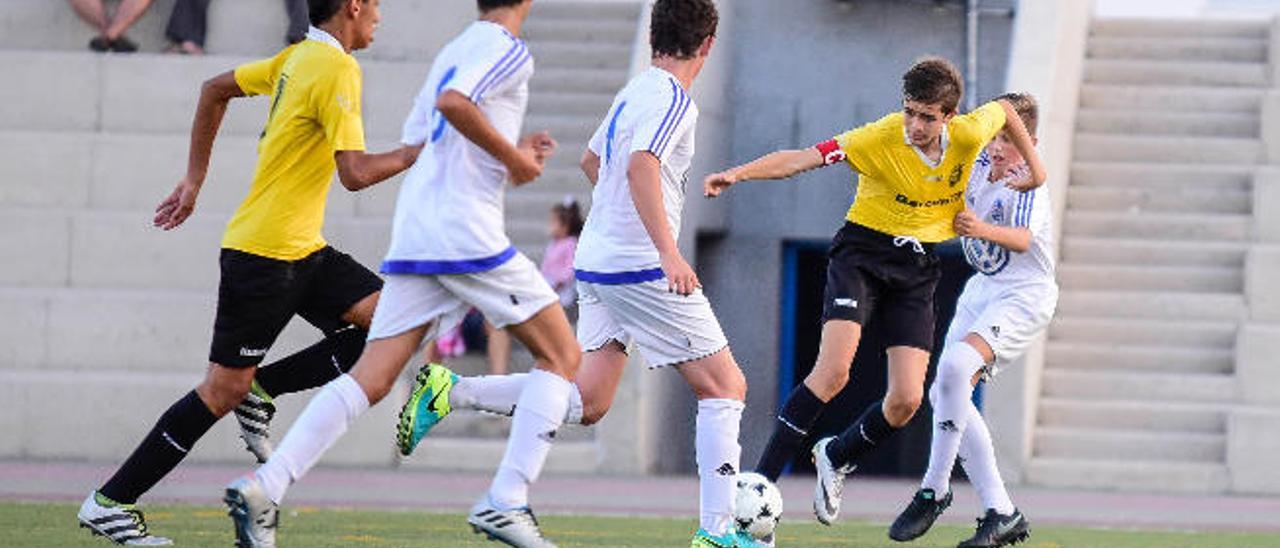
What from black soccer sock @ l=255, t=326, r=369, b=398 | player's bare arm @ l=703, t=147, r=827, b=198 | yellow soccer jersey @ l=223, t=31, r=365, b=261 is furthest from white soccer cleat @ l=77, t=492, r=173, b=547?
player's bare arm @ l=703, t=147, r=827, b=198

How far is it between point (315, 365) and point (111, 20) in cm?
978

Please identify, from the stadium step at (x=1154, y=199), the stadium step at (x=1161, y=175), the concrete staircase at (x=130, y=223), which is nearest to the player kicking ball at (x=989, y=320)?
the concrete staircase at (x=130, y=223)

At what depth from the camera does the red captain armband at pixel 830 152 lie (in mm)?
11227

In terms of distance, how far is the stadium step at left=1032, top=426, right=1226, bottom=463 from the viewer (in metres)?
18.4

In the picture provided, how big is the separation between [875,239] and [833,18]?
1067 cm

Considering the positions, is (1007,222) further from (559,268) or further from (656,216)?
(559,268)

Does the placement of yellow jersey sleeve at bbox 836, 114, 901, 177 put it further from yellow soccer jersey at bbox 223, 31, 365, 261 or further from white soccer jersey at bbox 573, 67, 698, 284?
yellow soccer jersey at bbox 223, 31, 365, 261

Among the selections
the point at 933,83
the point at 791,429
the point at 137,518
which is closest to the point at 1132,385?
the point at 791,429

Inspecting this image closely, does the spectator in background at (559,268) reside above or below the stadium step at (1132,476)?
above

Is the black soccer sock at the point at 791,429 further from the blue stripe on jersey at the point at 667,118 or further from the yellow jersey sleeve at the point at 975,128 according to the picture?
the blue stripe on jersey at the point at 667,118

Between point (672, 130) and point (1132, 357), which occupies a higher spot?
point (672, 130)

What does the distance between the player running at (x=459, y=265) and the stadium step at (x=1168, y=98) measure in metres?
13.1

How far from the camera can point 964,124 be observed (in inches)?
453

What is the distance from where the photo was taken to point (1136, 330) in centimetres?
1969
